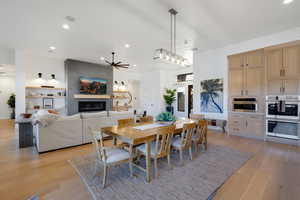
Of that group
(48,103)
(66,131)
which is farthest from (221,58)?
(48,103)

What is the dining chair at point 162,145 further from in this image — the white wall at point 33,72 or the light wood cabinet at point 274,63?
the white wall at point 33,72

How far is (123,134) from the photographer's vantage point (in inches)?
84.1

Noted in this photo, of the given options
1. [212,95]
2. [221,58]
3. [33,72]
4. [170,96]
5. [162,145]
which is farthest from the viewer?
[170,96]

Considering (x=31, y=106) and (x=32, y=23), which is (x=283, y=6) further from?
(x=31, y=106)

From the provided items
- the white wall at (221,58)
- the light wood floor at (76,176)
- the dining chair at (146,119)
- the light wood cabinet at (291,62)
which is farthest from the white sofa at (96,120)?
the light wood cabinet at (291,62)

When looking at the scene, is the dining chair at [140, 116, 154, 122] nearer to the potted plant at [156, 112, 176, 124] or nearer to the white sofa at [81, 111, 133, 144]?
the potted plant at [156, 112, 176, 124]

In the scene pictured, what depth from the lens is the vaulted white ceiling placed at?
2830 millimetres

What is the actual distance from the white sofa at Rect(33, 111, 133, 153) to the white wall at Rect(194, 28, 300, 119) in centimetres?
400

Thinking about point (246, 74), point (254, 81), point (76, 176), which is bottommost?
point (76, 176)

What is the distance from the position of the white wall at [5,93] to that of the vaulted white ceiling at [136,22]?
5.31 metres

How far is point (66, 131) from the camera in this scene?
134 inches

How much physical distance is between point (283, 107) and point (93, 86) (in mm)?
7509

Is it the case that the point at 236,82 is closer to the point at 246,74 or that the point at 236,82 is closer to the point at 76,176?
the point at 246,74

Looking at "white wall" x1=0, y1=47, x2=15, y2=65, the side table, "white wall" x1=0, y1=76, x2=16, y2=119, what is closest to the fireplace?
"white wall" x1=0, y1=47, x2=15, y2=65
